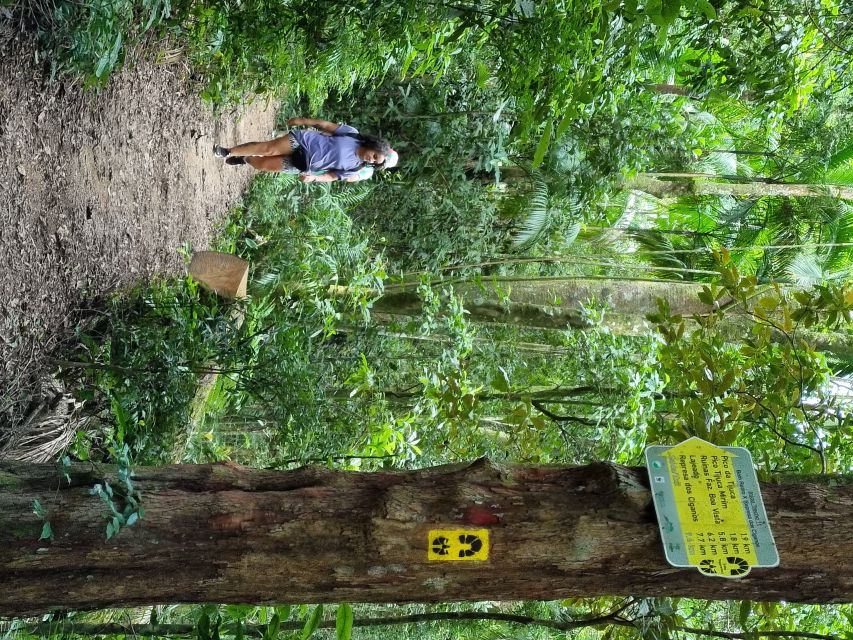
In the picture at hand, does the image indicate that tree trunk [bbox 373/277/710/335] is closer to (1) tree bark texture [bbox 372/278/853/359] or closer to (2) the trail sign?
(1) tree bark texture [bbox 372/278/853/359]

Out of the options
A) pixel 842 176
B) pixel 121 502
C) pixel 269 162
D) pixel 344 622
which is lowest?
pixel 269 162

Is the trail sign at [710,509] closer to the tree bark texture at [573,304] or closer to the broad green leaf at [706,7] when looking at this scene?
the broad green leaf at [706,7]

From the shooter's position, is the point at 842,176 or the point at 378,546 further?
the point at 842,176

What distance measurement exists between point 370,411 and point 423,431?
623 mm

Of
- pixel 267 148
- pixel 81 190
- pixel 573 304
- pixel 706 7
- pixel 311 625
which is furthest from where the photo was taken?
pixel 573 304

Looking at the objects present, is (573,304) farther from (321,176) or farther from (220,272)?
(220,272)

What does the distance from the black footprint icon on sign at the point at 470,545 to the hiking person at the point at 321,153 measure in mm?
4252

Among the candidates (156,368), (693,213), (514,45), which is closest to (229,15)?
(514,45)

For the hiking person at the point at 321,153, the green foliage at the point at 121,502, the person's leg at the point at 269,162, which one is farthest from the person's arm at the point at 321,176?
the green foliage at the point at 121,502

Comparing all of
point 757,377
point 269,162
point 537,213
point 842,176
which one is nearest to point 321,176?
point 269,162

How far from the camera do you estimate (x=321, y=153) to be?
559 centimetres

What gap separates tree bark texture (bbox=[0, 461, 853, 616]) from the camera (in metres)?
1.84

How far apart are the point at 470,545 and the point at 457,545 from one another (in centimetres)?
4

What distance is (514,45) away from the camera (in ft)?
12.1
